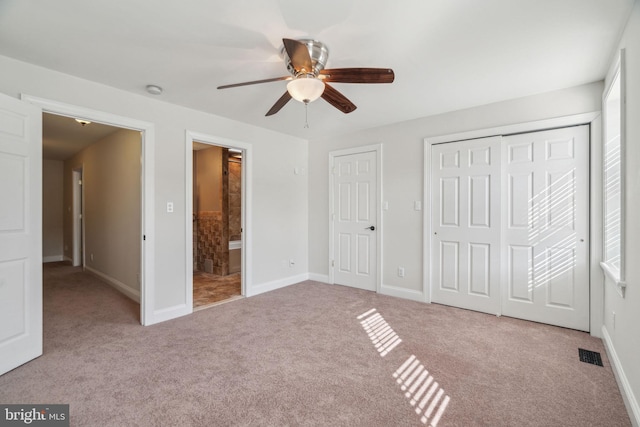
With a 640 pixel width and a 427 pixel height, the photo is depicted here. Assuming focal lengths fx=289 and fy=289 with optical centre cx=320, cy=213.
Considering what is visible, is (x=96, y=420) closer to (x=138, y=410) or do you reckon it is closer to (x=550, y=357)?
(x=138, y=410)

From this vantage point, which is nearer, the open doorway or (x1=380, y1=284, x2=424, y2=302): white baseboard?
(x1=380, y1=284, x2=424, y2=302): white baseboard

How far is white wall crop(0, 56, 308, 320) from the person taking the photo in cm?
248

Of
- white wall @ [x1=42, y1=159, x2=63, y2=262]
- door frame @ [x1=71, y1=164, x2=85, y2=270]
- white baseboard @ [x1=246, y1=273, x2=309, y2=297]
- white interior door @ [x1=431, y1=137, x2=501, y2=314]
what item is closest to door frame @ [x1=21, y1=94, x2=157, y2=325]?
white baseboard @ [x1=246, y1=273, x2=309, y2=297]

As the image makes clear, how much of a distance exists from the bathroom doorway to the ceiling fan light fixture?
3083 millimetres

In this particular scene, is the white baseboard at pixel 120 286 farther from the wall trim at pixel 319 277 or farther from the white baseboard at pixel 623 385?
the white baseboard at pixel 623 385

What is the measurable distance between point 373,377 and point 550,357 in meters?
1.48

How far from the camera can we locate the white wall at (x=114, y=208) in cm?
388

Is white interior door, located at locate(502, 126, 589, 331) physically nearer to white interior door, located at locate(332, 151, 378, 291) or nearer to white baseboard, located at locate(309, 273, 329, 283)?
white interior door, located at locate(332, 151, 378, 291)

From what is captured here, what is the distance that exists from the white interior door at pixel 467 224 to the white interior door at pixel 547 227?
0.37 ft

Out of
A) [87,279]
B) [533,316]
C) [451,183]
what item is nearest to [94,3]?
[451,183]

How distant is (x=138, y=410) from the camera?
1705 mm

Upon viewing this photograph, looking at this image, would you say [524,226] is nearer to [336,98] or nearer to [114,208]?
[336,98]

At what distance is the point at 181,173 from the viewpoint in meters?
3.27

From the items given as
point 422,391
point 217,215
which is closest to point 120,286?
point 217,215
